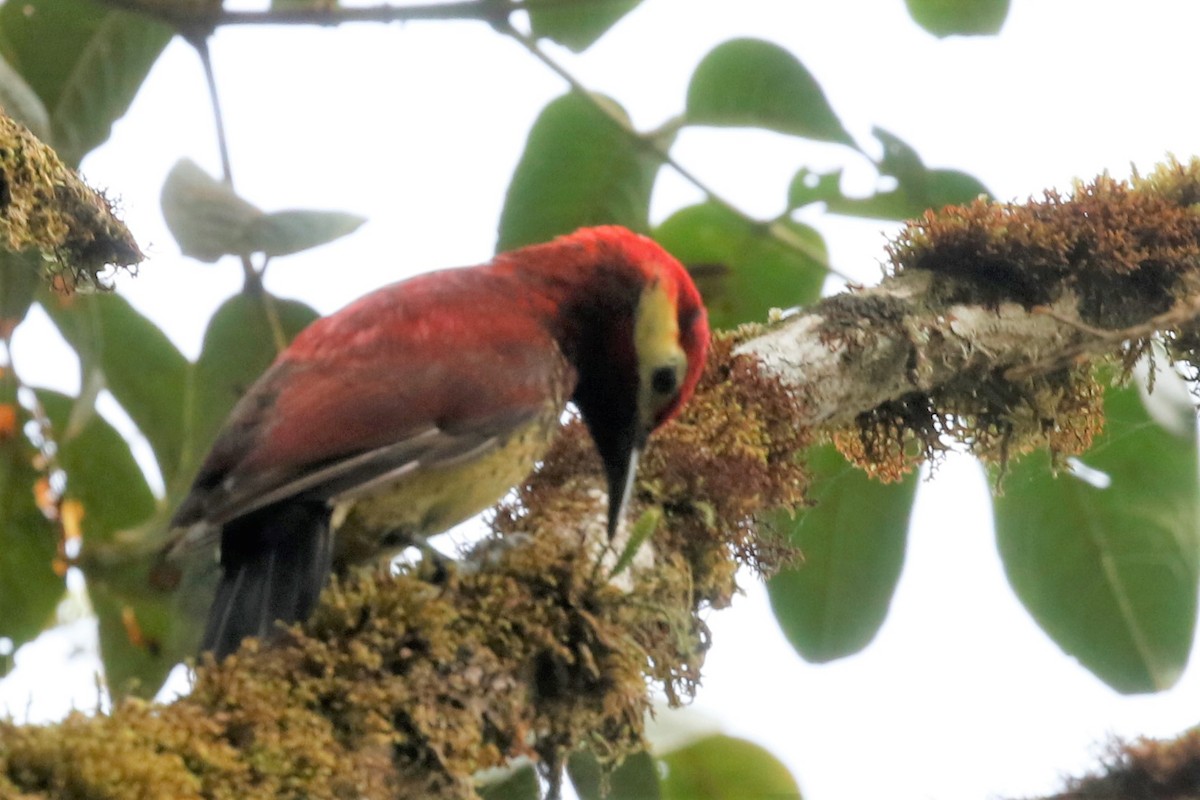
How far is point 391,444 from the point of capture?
2.21m

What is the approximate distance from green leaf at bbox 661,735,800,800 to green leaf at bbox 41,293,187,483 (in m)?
1.40

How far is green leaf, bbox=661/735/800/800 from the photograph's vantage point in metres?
2.55

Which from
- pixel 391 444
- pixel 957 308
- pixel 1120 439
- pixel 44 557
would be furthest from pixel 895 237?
pixel 44 557

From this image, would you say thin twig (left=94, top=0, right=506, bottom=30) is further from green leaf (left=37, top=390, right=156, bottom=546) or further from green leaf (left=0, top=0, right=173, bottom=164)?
green leaf (left=37, top=390, right=156, bottom=546)

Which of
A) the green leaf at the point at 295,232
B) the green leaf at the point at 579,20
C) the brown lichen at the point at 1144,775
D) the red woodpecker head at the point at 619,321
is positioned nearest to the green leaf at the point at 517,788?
the red woodpecker head at the point at 619,321

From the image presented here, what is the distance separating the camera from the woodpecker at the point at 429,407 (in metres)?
2.04

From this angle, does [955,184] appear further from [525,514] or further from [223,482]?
[223,482]

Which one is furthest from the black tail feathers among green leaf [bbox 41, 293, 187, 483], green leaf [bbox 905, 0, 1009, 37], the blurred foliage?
green leaf [bbox 905, 0, 1009, 37]

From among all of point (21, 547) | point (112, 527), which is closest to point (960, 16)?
point (112, 527)

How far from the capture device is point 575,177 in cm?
328

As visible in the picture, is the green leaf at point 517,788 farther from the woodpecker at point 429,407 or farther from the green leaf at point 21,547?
the green leaf at point 21,547

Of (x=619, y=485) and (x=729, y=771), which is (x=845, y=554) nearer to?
(x=729, y=771)

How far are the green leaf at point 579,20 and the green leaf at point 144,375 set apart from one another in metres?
A: 1.20

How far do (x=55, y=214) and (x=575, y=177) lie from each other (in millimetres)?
1522
